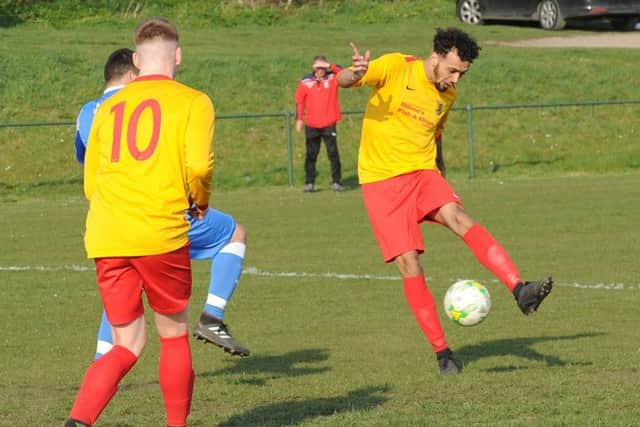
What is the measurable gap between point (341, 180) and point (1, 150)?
19.4 feet

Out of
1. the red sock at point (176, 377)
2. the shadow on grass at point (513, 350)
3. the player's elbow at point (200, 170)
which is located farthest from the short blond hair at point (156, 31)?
the shadow on grass at point (513, 350)

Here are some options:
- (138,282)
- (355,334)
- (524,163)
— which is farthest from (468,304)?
(524,163)

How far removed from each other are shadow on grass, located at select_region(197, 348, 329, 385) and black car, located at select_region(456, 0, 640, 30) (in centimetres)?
2570

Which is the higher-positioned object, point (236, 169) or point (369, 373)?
point (369, 373)

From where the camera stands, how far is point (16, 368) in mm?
9227

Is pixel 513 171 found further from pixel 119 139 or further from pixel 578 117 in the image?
pixel 119 139

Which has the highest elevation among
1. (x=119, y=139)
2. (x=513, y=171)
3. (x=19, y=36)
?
(x=119, y=139)

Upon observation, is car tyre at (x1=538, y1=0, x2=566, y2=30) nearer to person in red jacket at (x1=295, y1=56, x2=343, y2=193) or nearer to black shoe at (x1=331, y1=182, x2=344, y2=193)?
person in red jacket at (x1=295, y1=56, x2=343, y2=193)

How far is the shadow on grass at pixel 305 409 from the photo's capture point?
22.8 ft

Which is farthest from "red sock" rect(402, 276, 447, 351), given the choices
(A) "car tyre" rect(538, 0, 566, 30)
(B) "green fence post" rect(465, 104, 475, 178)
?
(A) "car tyre" rect(538, 0, 566, 30)

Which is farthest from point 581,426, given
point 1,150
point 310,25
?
point 310,25

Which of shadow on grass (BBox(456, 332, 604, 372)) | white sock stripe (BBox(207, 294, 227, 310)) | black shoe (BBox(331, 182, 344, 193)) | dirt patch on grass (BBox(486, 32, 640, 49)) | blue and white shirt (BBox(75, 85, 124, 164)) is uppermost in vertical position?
blue and white shirt (BBox(75, 85, 124, 164))

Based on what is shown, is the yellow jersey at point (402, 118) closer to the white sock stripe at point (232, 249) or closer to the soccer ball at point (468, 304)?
the soccer ball at point (468, 304)

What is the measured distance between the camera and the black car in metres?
34.0
